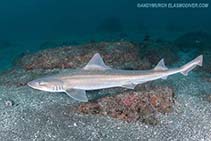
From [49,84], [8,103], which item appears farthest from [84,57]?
[49,84]

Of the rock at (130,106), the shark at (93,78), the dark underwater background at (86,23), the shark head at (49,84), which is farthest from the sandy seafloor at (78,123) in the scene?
the dark underwater background at (86,23)

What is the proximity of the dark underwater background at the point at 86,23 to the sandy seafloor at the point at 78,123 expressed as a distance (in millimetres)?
19230

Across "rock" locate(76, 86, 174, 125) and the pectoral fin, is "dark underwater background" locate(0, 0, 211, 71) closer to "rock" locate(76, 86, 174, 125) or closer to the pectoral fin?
"rock" locate(76, 86, 174, 125)

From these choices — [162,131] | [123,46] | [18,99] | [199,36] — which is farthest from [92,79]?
[199,36]

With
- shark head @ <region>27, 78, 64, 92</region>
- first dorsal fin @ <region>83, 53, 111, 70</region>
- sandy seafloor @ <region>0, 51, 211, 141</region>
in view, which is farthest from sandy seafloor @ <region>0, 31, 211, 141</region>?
first dorsal fin @ <region>83, 53, 111, 70</region>

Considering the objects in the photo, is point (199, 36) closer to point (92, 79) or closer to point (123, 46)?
point (123, 46)

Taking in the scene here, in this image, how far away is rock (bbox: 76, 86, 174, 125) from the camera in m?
10.0

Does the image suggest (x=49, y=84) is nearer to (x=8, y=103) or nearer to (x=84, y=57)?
(x=8, y=103)

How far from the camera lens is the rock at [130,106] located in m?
10.0

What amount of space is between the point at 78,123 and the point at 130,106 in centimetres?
157

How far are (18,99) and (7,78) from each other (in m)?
2.72

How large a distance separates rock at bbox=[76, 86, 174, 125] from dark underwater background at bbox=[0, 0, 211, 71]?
20.4 meters

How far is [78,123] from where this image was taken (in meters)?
9.71

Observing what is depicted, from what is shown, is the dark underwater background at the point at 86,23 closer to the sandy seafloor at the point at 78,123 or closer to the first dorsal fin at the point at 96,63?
the sandy seafloor at the point at 78,123
